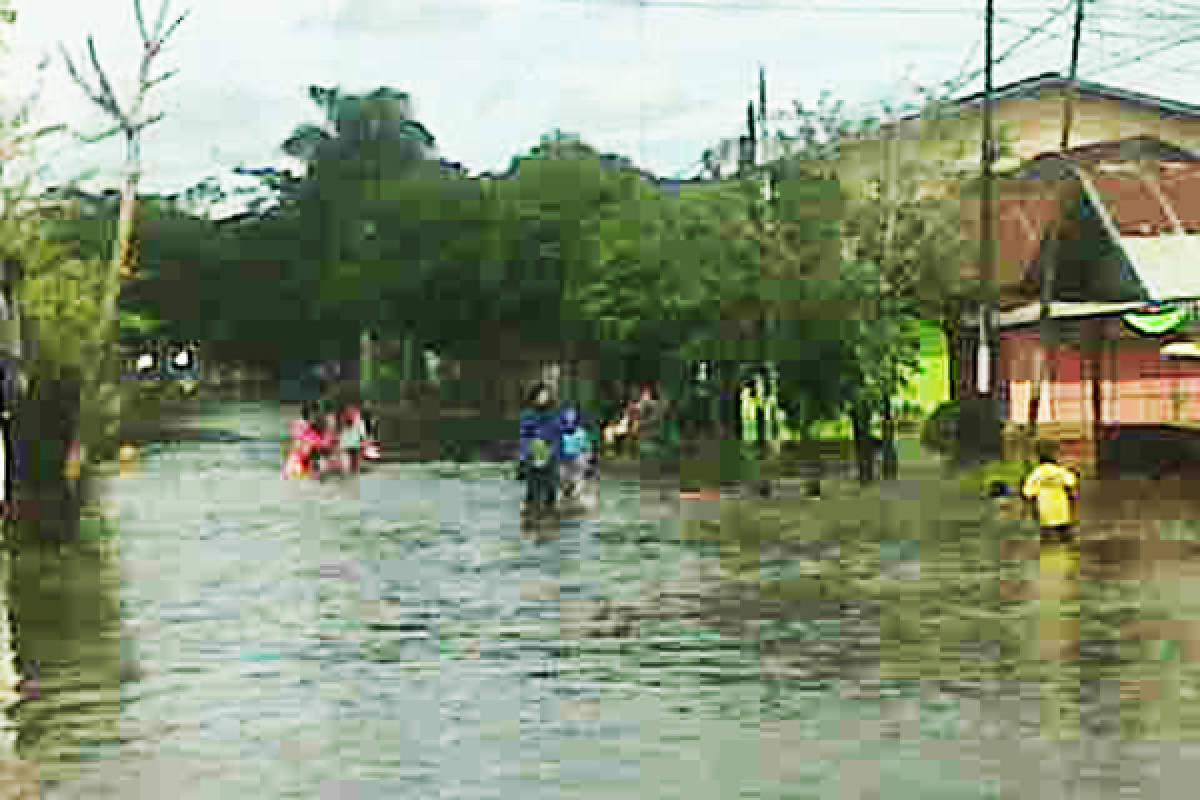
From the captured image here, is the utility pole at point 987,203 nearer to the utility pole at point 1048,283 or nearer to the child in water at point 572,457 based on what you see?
the utility pole at point 1048,283

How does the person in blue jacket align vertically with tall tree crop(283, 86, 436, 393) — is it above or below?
below

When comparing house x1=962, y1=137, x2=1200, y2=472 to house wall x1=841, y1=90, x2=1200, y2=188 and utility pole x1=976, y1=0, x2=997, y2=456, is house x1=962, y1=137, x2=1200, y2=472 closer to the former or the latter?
utility pole x1=976, y1=0, x2=997, y2=456

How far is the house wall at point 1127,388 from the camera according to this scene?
41.0 metres

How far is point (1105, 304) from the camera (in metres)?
41.6

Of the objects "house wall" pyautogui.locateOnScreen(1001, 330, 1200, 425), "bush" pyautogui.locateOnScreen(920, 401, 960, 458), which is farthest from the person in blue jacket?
"bush" pyautogui.locateOnScreen(920, 401, 960, 458)

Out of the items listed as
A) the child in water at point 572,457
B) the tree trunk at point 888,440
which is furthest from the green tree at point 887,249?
the child in water at point 572,457

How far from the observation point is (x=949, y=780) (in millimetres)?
11062

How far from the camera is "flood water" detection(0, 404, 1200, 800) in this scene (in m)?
11.4

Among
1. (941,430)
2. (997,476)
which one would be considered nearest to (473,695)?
(997,476)

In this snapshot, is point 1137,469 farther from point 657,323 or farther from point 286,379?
point 286,379

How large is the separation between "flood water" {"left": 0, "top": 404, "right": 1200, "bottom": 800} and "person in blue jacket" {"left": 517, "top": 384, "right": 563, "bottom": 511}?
418cm

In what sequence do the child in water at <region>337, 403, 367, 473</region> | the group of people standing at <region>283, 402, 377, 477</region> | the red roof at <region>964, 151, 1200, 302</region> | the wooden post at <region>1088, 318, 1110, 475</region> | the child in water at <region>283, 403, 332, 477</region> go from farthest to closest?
1. the child in water at <region>337, 403, 367, 473</region>
2. the group of people standing at <region>283, 402, 377, 477</region>
3. the child in water at <region>283, 403, 332, 477</region>
4. the red roof at <region>964, 151, 1200, 302</region>
5. the wooden post at <region>1088, 318, 1110, 475</region>

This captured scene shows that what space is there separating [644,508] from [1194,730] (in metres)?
21.3

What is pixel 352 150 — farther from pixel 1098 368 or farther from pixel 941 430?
pixel 1098 368
